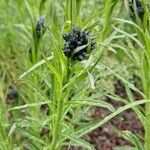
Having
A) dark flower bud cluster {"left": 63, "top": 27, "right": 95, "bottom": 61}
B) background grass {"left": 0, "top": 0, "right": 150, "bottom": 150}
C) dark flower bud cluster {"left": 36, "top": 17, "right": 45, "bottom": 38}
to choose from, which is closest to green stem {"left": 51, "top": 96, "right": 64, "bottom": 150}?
background grass {"left": 0, "top": 0, "right": 150, "bottom": 150}

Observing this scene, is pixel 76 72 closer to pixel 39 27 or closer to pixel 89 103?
pixel 89 103

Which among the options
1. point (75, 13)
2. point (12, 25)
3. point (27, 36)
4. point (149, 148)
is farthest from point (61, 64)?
point (12, 25)

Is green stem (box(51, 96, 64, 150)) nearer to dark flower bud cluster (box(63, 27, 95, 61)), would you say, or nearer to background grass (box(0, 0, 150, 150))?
background grass (box(0, 0, 150, 150))

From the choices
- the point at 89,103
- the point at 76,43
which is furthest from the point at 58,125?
the point at 76,43

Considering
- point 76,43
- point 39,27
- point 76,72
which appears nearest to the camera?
point 76,43

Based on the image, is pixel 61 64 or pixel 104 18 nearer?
pixel 61 64

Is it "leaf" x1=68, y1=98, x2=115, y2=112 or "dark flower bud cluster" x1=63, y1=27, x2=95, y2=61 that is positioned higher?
"dark flower bud cluster" x1=63, y1=27, x2=95, y2=61

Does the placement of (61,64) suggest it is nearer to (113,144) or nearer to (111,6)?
(111,6)

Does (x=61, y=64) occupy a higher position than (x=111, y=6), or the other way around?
(x=111, y=6)
